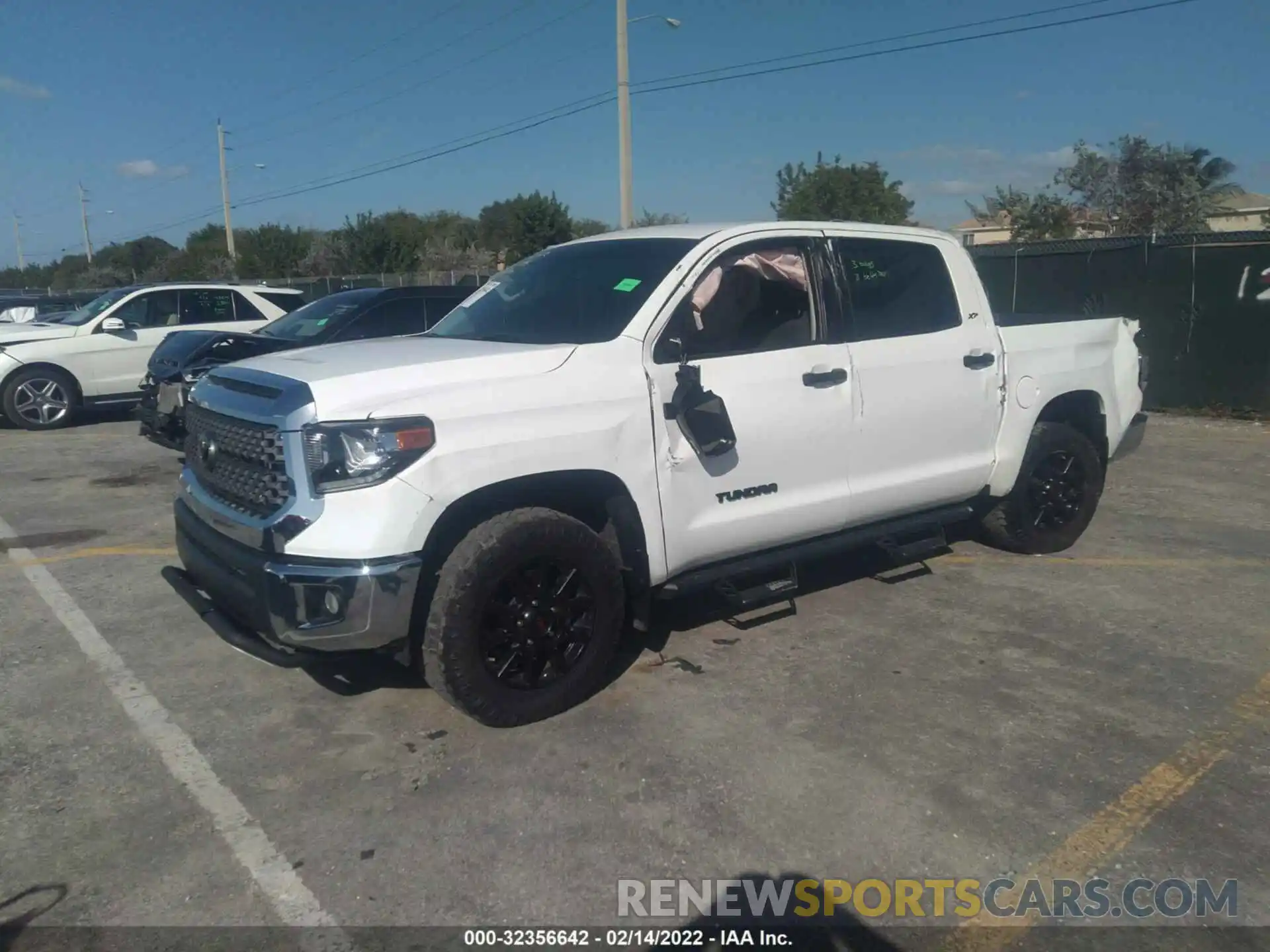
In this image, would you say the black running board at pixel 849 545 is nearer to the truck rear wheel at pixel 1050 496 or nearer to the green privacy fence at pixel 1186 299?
the truck rear wheel at pixel 1050 496

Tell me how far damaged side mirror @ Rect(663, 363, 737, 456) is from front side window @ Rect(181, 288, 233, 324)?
34.8ft

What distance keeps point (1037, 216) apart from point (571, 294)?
33977 millimetres

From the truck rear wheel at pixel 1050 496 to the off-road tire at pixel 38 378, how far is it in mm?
10901

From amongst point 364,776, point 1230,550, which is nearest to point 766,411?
point 364,776

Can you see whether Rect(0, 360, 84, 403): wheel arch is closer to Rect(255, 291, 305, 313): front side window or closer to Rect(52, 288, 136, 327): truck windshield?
Rect(52, 288, 136, 327): truck windshield

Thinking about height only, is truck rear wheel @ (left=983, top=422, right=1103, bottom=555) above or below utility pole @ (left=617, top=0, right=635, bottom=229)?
below

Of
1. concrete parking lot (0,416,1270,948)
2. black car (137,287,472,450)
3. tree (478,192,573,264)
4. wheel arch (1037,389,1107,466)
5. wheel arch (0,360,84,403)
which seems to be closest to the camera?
concrete parking lot (0,416,1270,948)

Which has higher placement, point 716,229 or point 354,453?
point 716,229

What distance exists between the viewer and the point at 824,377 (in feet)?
15.4

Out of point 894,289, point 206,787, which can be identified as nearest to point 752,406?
point 894,289

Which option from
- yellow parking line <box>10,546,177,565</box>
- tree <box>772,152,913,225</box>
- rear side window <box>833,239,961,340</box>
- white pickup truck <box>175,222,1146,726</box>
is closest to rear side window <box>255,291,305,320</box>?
yellow parking line <box>10,546,177,565</box>

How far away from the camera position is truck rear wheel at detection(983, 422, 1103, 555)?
5910 millimetres

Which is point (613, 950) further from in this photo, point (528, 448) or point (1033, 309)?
point (1033, 309)

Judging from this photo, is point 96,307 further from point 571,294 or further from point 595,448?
point 595,448
